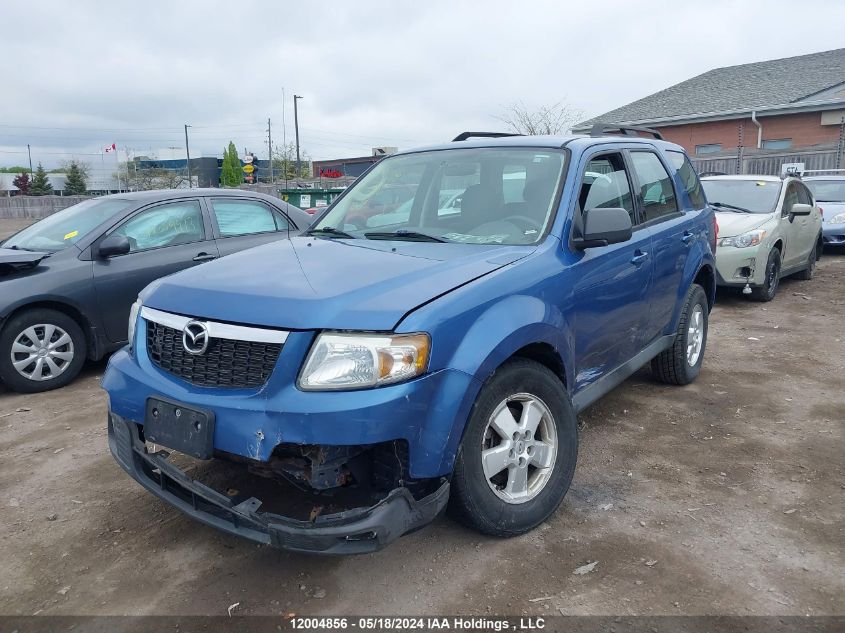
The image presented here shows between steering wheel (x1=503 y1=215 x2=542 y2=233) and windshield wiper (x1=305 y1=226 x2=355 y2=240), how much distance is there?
0.91 meters

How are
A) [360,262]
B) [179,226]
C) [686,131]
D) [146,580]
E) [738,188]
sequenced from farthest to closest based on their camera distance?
1. [686,131]
2. [738,188]
3. [179,226]
4. [360,262]
5. [146,580]

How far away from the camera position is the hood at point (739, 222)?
855cm

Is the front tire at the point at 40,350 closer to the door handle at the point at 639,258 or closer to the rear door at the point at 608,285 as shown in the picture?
the rear door at the point at 608,285

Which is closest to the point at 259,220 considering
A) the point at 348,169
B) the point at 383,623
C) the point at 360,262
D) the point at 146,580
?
the point at 360,262

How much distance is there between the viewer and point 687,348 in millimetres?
5227

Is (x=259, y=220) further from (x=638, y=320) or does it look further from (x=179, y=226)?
(x=638, y=320)

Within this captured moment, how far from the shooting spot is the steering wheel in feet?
11.5

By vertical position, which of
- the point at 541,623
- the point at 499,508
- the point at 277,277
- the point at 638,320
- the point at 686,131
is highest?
the point at 686,131

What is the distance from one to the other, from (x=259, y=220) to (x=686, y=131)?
22709 millimetres

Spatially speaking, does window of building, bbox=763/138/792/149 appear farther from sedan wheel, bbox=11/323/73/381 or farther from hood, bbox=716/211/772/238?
sedan wheel, bbox=11/323/73/381

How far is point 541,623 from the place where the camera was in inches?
102

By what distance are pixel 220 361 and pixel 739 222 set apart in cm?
787

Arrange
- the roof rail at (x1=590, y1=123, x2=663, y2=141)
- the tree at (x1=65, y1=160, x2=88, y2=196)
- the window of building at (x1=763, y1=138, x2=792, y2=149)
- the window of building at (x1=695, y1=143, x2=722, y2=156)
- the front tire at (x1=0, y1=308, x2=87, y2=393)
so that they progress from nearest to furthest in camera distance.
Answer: the roof rail at (x1=590, y1=123, x2=663, y2=141), the front tire at (x1=0, y1=308, x2=87, y2=393), the window of building at (x1=763, y1=138, x2=792, y2=149), the window of building at (x1=695, y1=143, x2=722, y2=156), the tree at (x1=65, y1=160, x2=88, y2=196)

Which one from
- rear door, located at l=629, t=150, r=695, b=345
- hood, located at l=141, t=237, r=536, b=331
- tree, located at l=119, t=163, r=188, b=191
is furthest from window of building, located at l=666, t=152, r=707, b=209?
tree, located at l=119, t=163, r=188, b=191
